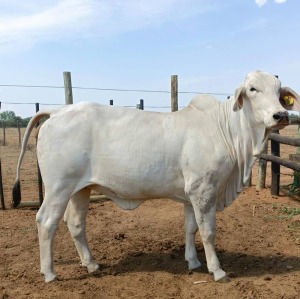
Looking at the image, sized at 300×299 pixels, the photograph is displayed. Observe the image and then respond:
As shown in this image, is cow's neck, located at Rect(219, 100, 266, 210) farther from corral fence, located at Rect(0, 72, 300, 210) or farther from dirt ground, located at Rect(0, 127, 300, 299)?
corral fence, located at Rect(0, 72, 300, 210)

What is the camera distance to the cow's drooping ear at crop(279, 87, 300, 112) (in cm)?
384

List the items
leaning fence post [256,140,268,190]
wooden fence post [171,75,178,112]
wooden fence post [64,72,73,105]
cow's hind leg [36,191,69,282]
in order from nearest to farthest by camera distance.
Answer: cow's hind leg [36,191,69,282]
wooden fence post [64,72,73,105]
wooden fence post [171,75,178,112]
leaning fence post [256,140,268,190]

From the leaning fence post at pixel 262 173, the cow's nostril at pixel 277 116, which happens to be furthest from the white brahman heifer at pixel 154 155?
the leaning fence post at pixel 262 173

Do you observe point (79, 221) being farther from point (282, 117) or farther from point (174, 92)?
point (174, 92)

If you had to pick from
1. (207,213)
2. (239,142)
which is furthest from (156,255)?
(239,142)

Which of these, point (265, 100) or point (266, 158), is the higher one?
point (265, 100)

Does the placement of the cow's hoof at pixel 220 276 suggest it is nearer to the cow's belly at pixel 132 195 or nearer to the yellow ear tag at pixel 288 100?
the cow's belly at pixel 132 195

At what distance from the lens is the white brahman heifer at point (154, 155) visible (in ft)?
12.7

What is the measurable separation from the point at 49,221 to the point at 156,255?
1407mm

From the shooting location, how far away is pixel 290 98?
12.7 feet

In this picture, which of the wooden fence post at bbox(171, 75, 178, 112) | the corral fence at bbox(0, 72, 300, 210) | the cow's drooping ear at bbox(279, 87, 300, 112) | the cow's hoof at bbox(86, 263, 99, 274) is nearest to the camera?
the cow's drooping ear at bbox(279, 87, 300, 112)

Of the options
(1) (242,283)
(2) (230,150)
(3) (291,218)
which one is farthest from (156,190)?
(3) (291,218)

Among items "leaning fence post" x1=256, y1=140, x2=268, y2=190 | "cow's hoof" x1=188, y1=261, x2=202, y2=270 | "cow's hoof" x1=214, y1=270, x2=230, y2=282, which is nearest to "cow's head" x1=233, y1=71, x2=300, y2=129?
"cow's hoof" x1=214, y1=270, x2=230, y2=282

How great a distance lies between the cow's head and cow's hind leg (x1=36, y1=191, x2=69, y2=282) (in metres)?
1.88
